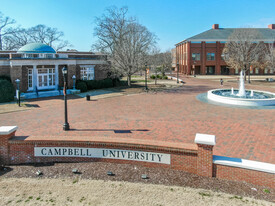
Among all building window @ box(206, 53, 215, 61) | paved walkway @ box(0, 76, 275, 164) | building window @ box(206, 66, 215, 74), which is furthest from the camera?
building window @ box(206, 66, 215, 74)

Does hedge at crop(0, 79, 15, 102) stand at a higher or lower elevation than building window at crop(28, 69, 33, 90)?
lower

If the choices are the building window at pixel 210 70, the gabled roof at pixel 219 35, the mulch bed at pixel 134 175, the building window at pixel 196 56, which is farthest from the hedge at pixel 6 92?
the building window at pixel 210 70

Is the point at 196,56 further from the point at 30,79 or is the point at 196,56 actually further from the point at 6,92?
the point at 6,92

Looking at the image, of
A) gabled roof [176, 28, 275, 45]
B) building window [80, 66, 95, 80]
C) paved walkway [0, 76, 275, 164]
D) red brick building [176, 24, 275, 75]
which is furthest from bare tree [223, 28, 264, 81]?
paved walkway [0, 76, 275, 164]

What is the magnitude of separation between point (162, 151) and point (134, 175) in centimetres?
118

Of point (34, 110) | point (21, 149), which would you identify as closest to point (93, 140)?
point (21, 149)

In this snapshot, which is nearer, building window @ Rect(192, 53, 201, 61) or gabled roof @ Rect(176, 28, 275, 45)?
gabled roof @ Rect(176, 28, 275, 45)

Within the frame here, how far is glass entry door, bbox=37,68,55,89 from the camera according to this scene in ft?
96.1

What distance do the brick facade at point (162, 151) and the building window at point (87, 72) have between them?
84.5 feet

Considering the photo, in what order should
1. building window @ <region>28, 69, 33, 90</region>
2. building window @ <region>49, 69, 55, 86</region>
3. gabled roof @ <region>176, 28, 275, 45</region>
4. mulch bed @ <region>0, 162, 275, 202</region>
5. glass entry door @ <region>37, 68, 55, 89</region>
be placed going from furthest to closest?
gabled roof @ <region>176, 28, 275, 45</region>
building window @ <region>49, 69, 55, 86</region>
glass entry door @ <region>37, 68, 55, 89</region>
building window @ <region>28, 69, 33, 90</region>
mulch bed @ <region>0, 162, 275, 202</region>

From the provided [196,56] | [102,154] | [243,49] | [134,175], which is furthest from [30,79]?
[196,56]

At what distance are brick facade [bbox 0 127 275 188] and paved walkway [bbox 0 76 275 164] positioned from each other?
19.3 inches

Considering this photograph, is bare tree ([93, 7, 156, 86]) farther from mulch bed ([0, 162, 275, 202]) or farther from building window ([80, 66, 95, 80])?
mulch bed ([0, 162, 275, 202])

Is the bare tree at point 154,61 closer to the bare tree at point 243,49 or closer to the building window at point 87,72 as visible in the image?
the building window at point 87,72
